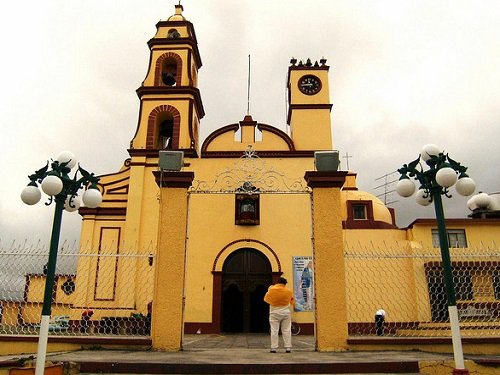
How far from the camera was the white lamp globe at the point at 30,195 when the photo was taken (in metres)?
6.48

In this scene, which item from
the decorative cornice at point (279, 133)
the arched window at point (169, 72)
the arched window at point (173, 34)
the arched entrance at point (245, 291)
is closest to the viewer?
the arched entrance at point (245, 291)

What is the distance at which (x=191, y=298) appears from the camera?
15305 millimetres

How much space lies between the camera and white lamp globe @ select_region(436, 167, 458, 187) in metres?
6.15

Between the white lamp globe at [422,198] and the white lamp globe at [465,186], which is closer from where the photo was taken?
the white lamp globe at [465,186]

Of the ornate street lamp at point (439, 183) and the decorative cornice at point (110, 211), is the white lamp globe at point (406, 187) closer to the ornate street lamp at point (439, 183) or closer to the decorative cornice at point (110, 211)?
the ornate street lamp at point (439, 183)

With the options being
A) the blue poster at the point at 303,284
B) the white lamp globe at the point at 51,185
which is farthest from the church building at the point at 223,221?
the white lamp globe at the point at 51,185

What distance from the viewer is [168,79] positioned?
19.3 metres

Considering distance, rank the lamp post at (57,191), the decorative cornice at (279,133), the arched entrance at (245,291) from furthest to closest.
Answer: the decorative cornice at (279,133) < the arched entrance at (245,291) < the lamp post at (57,191)

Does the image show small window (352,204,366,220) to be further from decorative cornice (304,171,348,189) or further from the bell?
decorative cornice (304,171,348,189)

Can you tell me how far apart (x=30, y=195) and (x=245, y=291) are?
10.1m

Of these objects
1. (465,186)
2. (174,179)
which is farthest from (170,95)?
(465,186)

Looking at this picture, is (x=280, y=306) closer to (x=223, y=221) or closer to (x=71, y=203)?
(x=71, y=203)

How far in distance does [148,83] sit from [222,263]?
27.6ft

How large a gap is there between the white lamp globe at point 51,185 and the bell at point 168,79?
45.5ft
